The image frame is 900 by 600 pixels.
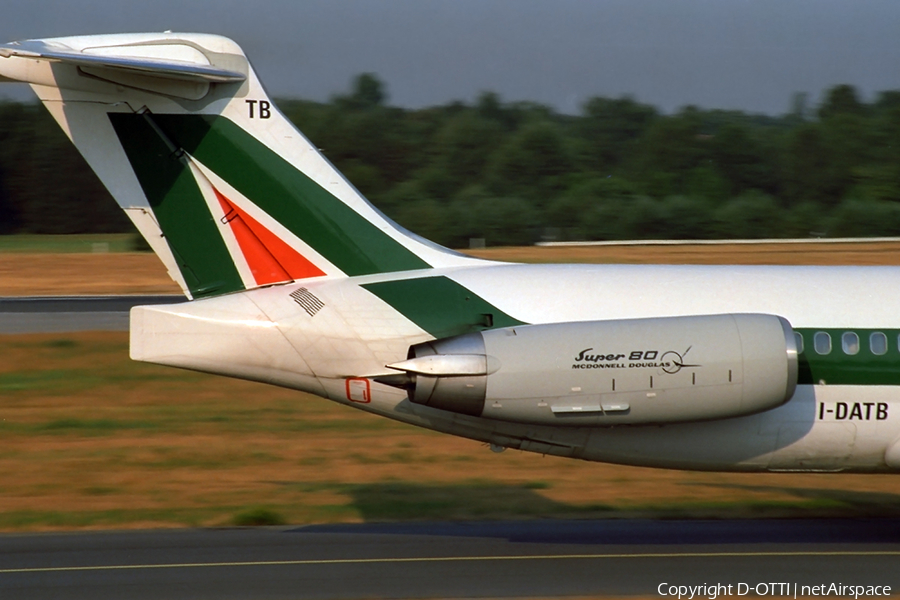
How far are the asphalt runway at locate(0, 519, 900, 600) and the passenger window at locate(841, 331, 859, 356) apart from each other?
79.7 inches

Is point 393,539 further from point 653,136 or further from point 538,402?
point 653,136

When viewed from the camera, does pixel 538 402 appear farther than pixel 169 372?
No

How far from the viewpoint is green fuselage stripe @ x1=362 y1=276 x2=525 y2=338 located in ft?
33.1

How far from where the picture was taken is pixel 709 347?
9.55 metres

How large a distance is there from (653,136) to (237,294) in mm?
68515

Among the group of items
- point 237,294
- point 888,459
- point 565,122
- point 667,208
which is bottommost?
point 888,459

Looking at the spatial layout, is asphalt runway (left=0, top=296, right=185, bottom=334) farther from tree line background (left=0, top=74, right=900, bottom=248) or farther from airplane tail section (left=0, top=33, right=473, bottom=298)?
tree line background (left=0, top=74, right=900, bottom=248)

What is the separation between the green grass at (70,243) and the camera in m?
53.8

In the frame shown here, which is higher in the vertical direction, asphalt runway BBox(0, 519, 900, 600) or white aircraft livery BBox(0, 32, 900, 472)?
white aircraft livery BBox(0, 32, 900, 472)

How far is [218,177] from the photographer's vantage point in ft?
34.0

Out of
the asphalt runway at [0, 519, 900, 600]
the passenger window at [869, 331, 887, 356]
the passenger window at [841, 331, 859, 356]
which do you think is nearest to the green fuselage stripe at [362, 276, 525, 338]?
the asphalt runway at [0, 519, 900, 600]

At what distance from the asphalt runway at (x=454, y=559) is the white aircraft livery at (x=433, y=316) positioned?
976mm

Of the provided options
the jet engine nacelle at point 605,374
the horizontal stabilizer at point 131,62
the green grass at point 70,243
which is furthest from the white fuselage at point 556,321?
the green grass at point 70,243

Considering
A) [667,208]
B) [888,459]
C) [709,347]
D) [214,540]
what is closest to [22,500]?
[214,540]
